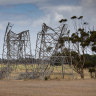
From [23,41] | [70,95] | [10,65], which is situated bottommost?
[70,95]

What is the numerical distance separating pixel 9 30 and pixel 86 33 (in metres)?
14.9

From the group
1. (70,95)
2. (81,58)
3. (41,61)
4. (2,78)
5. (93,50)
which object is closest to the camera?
(70,95)

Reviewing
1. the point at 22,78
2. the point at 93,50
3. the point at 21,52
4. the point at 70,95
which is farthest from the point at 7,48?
the point at 70,95

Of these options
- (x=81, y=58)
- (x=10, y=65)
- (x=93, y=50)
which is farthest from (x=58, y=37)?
(x=81, y=58)

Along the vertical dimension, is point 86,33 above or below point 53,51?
above

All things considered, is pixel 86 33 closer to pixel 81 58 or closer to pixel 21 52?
pixel 81 58

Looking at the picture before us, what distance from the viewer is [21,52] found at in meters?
42.3

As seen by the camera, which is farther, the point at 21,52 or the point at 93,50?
the point at 93,50

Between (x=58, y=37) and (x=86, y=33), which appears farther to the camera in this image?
(x=86, y=33)

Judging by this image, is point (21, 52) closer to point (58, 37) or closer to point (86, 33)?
point (58, 37)

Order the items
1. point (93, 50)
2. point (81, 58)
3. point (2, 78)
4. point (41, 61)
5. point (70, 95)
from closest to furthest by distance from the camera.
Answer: point (70, 95) → point (41, 61) → point (2, 78) → point (93, 50) → point (81, 58)

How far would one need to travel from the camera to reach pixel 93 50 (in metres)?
49.3

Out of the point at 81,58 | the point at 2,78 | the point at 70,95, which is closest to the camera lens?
the point at 70,95

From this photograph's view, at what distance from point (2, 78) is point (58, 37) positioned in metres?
9.47
